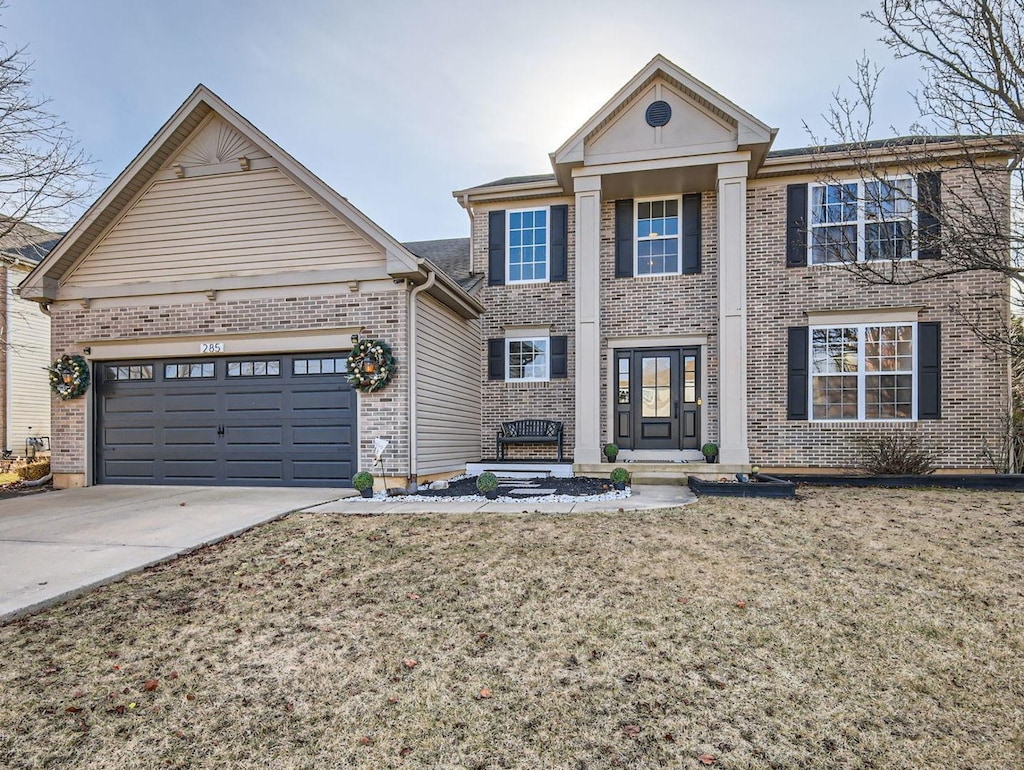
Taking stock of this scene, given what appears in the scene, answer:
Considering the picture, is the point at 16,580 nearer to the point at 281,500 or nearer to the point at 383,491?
the point at 281,500

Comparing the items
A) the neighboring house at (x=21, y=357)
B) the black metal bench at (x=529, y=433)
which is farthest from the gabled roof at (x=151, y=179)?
the neighboring house at (x=21, y=357)

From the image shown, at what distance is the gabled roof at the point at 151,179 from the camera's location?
28.2 feet

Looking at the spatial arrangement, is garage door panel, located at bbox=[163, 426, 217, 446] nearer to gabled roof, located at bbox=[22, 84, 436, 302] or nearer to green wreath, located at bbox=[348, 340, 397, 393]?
green wreath, located at bbox=[348, 340, 397, 393]

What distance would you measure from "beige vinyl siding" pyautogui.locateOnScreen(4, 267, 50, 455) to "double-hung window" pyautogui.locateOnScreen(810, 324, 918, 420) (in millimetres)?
18977

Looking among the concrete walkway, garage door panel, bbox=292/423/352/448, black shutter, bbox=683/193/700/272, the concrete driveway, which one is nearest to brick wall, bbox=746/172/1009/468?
black shutter, bbox=683/193/700/272

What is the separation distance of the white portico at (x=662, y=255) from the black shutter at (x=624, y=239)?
20 mm

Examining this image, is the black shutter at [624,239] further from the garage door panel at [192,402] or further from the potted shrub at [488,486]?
the garage door panel at [192,402]

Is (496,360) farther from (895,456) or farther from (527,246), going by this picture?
(895,456)

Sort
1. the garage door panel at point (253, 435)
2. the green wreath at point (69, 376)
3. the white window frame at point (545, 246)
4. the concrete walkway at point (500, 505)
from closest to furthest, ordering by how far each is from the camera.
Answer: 1. the concrete walkway at point (500, 505)
2. the garage door panel at point (253, 435)
3. the green wreath at point (69, 376)
4. the white window frame at point (545, 246)

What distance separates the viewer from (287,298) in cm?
917

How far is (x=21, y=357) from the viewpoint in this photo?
51.2ft

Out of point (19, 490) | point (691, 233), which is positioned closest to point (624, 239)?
point (691, 233)

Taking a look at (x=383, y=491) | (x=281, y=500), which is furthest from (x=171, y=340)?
(x=383, y=491)

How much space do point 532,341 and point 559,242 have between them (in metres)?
2.08
